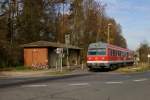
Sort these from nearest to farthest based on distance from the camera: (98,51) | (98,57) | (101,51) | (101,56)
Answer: (101,56) < (98,57) < (101,51) < (98,51)

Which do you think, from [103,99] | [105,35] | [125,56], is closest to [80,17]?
[105,35]

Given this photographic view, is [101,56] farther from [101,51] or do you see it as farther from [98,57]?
[101,51]

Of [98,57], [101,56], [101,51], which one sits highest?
[101,51]

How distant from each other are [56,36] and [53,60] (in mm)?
21573

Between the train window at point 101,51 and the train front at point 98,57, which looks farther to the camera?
the train window at point 101,51

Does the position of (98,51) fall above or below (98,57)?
above

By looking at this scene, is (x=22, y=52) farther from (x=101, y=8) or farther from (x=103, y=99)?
(x=103, y=99)

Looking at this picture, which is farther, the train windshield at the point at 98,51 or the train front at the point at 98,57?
the train windshield at the point at 98,51

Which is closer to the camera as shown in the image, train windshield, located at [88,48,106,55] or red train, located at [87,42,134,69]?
red train, located at [87,42,134,69]

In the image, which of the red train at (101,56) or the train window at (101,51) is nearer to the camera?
the red train at (101,56)

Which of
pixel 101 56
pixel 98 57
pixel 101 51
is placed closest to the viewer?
pixel 101 56

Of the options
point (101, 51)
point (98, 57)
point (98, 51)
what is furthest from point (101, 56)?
point (98, 51)

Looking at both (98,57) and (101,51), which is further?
(101,51)

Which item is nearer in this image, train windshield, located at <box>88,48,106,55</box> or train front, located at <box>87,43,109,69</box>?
train front, located at <box>87,43,109,69</box>
